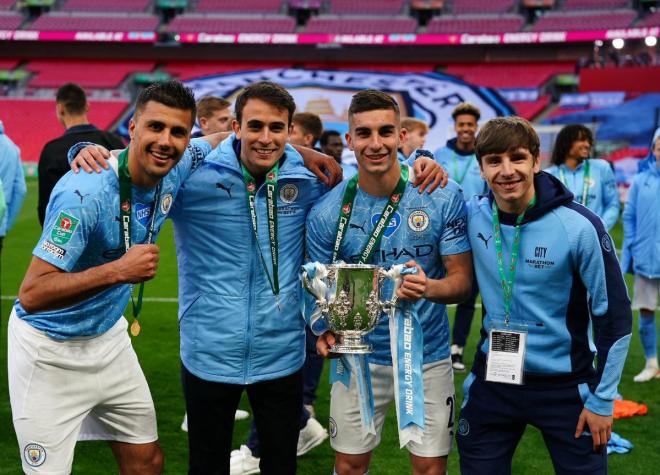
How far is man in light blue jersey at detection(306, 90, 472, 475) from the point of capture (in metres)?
3.15

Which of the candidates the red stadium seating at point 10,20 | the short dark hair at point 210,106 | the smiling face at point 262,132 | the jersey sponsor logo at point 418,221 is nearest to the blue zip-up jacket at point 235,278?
the smiling face at point 262,132

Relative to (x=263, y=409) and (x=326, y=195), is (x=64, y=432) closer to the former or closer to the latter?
(x=263, y=409)

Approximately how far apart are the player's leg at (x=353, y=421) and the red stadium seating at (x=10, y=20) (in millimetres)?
39615

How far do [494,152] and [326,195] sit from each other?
759 mm

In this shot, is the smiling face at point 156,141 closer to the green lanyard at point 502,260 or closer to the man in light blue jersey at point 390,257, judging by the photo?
the man in light blue jersey at point 390,257

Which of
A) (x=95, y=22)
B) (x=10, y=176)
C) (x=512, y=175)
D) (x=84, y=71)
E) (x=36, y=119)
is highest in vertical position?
(x=95, y=22)

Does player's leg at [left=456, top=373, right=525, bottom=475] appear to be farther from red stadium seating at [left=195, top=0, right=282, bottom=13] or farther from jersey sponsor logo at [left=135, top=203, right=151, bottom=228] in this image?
red stadium seating at [left=195, top=0, right=282, bottom=13]

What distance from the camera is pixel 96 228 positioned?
2973 mm

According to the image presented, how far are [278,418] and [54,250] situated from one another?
1.18 meters

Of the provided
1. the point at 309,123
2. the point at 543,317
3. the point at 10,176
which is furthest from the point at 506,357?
the point at 10,176

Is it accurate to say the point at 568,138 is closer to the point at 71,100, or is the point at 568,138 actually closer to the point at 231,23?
the point at 71,100

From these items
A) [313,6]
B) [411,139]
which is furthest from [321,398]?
[313,6]

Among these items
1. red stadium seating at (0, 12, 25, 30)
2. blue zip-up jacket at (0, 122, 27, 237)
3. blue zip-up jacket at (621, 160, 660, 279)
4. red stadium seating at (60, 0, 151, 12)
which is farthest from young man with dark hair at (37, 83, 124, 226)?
red stadium seating at (60, 0, 151, 12)

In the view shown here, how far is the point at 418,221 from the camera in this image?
10.6ft
